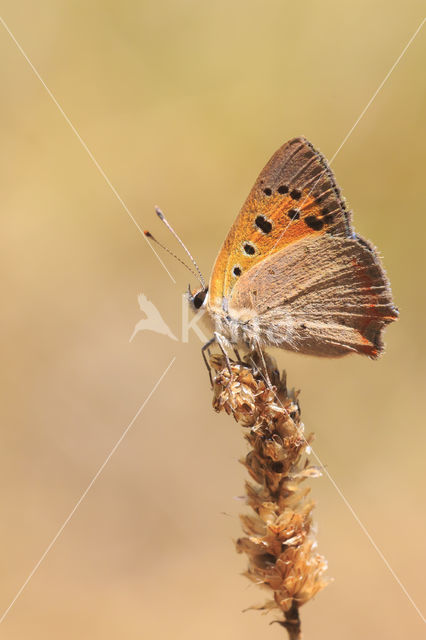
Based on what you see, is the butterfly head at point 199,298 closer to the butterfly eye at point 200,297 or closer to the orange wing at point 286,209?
the butterfly eye at point 200,297

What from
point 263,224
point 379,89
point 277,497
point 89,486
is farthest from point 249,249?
point 379,89

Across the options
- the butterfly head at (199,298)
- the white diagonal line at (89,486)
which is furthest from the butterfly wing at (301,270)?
the white diagonal line at (89,486)

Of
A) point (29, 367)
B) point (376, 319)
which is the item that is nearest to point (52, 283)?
point (29, 367)

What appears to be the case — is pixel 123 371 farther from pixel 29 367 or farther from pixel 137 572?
pixel 137 572

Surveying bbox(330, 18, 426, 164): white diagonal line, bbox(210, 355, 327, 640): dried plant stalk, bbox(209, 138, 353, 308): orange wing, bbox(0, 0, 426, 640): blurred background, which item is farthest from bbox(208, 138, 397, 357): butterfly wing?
bbox(330, 18, 426, 164): white diagonal line

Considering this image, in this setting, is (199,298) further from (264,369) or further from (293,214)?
(264,369)

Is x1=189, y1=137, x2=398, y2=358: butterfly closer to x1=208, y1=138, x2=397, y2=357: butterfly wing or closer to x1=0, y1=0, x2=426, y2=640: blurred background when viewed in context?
x1=208, y1=138, x2=397, y2=357: butterfly wing
